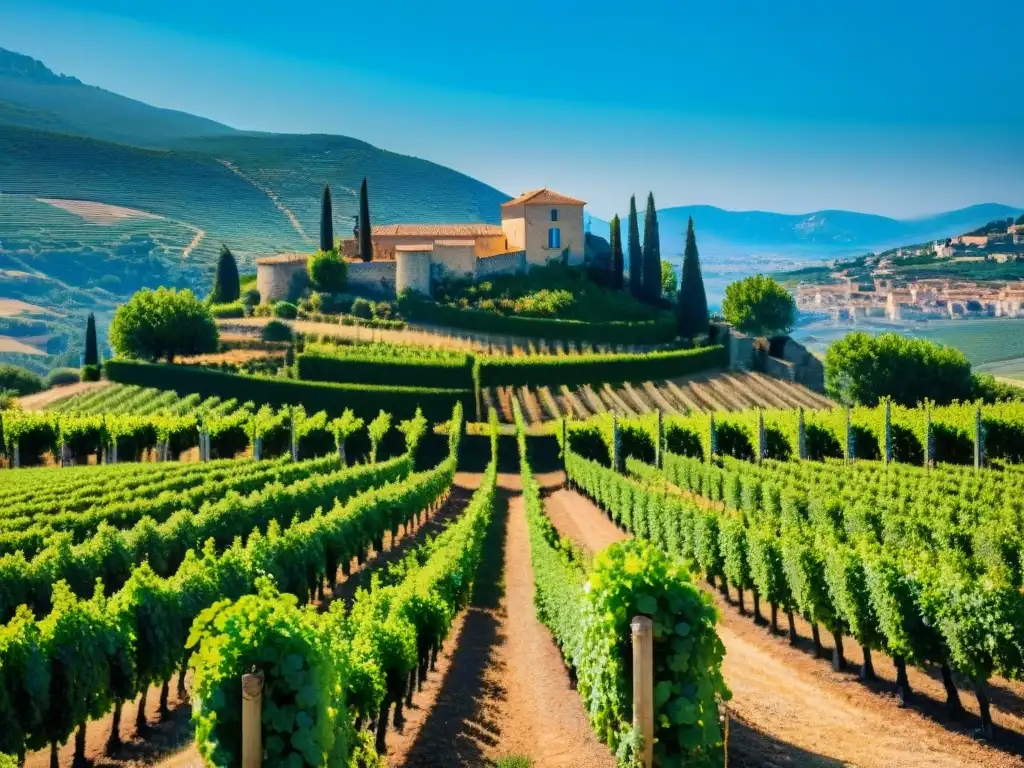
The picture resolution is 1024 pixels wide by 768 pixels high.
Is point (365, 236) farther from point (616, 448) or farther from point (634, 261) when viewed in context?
point (616, 448)

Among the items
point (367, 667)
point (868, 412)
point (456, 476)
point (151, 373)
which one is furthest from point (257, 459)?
point (367, 667)

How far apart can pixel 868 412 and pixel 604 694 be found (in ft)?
130

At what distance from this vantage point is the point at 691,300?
7750 centimetres

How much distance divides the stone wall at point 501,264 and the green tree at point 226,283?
821 inches

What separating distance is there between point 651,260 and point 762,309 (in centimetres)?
1074

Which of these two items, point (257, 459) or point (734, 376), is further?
point (734, 376)

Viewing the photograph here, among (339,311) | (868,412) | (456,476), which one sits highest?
(339,311)

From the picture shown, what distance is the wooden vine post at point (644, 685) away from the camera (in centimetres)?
891

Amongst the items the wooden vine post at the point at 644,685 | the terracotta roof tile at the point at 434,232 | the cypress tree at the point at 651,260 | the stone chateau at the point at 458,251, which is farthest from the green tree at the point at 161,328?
the wooden vine post at the point at 644,685

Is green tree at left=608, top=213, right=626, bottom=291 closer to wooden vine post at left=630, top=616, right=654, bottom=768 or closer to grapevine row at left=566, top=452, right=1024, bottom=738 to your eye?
grapevine row at left=566, top=452, right=1024, bottom=738

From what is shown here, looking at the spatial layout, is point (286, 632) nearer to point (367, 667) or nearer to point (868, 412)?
point (367, 667)

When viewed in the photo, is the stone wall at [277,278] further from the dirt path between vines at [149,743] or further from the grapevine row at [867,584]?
the dirt path between vines at [149,743]

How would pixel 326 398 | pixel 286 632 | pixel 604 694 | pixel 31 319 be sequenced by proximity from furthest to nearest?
pixel 31 319 < pixel 326 398 < pixel 604 694 < pixel 286 632

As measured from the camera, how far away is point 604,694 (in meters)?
10.3
